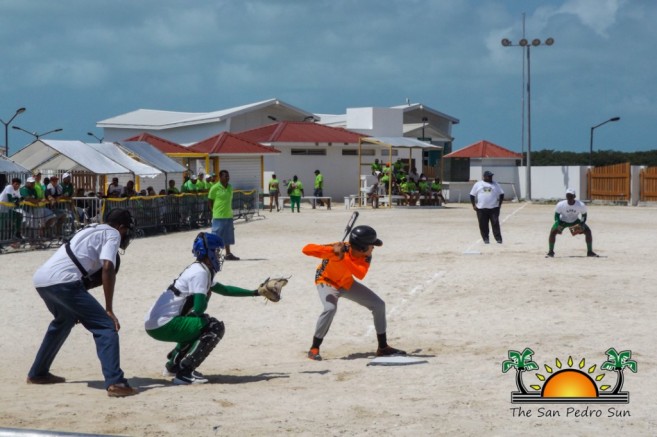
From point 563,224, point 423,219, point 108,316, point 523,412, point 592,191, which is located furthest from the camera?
point 592,191

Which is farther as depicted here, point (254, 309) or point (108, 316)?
point (254, 309)

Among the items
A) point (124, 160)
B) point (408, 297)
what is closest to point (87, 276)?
point (408, 297)

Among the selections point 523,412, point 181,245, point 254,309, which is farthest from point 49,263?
point 181,245

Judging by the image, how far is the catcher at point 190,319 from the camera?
9016 millimetres

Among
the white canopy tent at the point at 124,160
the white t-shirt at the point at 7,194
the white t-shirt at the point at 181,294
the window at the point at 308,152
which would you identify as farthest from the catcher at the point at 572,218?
the window at the point at 308,152

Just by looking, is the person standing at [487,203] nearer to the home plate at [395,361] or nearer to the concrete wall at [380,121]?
the home plate at [395,361]

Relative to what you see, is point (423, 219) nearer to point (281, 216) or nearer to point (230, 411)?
point (281, 216)

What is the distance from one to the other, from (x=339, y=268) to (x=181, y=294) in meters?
1.95

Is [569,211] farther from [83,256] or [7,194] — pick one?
[83,256]

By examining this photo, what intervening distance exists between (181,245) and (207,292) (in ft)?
51.3

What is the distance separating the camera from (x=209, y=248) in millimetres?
9141

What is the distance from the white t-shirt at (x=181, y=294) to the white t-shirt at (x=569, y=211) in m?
11.9

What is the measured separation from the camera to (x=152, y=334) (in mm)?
9078

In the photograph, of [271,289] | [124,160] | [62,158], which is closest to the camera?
[271,289]
